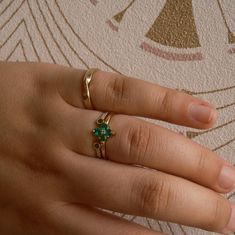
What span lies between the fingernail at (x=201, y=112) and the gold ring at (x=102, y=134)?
2.7 inches

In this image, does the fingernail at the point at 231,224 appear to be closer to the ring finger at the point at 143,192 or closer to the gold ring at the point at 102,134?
the ring finger at the point at 143,192

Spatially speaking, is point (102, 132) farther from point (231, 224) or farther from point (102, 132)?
point (231, 224)

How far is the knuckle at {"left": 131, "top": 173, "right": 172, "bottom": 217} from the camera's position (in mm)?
330

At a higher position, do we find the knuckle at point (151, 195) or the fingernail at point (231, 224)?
the fingernail at point (231, 224)

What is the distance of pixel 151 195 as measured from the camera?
330 mm

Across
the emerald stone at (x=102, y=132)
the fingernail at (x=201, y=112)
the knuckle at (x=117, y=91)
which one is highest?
the fingernail at (x=201, y=112)

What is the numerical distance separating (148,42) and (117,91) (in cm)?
11

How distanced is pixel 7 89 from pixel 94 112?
0.09m

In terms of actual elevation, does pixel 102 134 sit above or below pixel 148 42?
below


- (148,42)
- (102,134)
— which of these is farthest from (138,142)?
(148,42)

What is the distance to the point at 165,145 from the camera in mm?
333

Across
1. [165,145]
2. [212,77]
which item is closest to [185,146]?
[165,145]

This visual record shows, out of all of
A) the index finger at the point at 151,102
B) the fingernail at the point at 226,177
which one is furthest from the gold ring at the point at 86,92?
the fingernail at the point at 226,177

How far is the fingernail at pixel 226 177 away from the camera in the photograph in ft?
1.13
